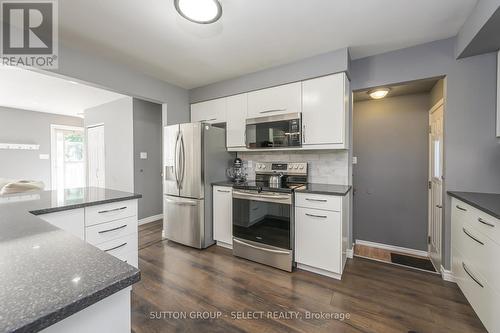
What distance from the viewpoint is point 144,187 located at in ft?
14.0

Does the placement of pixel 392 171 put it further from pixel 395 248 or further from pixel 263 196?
pixel 263 196

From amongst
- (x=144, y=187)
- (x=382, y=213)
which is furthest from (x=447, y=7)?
(x=144, y=187)

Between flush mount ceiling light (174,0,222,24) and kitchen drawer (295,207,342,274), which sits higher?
flush mount ceiling light (174,0,222,24)

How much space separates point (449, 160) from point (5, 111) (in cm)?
822

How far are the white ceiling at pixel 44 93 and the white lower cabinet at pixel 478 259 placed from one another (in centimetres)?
512

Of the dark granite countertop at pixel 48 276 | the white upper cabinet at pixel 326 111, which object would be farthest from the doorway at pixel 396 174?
the dark granite countertop at pixel 48 276

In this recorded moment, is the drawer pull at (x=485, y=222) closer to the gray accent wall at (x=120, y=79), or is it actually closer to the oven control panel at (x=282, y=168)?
the oven control panel at (x=282, y=168)

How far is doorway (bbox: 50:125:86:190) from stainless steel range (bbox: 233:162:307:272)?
5260mm

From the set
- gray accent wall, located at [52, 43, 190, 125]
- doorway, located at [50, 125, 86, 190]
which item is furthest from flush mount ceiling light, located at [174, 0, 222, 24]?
doorway, located at [50, 125, 86, 190]

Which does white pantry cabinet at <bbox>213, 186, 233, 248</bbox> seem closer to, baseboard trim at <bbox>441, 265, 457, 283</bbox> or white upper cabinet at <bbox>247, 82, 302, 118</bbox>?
white upper cabinet at <bbox>247, 82, 302, 118</bbox>

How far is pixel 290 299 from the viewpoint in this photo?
6.21 ft

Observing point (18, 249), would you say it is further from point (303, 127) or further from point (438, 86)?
point (438, 86)

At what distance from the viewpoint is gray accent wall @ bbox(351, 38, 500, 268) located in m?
1.98

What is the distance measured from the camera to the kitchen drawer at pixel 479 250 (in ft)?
4.67
